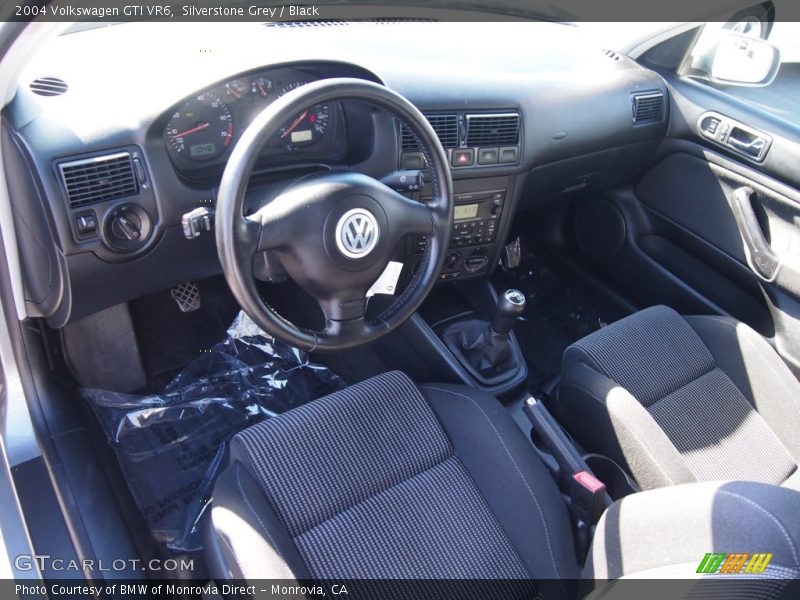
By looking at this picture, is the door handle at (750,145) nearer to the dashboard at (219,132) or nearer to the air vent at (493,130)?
the dashboard at (219,132)

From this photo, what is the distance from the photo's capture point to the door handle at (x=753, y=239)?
212cm

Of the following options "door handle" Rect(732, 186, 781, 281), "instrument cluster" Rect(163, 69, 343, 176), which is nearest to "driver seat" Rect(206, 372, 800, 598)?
"instrument cluster" Rect(163, 69, 343, 176)

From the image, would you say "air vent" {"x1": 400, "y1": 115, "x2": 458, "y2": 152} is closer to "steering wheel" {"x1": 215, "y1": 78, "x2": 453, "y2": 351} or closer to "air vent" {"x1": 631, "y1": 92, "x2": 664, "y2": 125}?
"steering wheel" {"x1": 215, "y1": 78, "x2": 453, "y2": 351}

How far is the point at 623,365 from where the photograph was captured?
5.89 ft

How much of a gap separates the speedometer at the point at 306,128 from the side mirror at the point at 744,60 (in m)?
1.43

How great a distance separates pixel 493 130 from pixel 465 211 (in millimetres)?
248

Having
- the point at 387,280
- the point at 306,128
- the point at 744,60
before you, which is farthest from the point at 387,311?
the point at 744,60

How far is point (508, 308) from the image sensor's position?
1875 mm

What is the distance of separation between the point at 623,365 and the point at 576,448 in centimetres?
26

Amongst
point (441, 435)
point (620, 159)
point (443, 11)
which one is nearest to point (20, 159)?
point (441, 435)

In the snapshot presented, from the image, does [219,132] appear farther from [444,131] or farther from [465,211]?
[465,211]

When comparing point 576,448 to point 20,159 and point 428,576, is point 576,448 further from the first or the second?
point 20,159

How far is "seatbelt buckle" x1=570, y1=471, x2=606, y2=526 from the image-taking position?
4.78 ft

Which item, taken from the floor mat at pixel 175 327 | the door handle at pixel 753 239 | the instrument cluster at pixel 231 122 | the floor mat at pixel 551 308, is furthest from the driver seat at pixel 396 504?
the door handle at pixel 753 239
